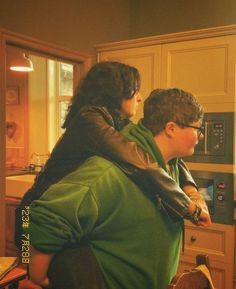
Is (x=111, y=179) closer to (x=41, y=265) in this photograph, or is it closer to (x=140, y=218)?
(x=140, y=218)

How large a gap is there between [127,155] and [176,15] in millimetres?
1732

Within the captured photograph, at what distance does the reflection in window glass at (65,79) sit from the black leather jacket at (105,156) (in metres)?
0.30

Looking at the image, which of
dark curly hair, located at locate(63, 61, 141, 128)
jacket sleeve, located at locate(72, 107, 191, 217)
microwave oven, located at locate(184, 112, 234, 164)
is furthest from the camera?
microwave oven, located at locate(184, 112, 234, 164)

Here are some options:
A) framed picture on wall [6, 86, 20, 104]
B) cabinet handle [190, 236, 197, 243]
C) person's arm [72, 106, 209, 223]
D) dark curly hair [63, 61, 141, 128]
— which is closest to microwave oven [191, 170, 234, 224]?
cabinet handle [190, 236, 197, 243]

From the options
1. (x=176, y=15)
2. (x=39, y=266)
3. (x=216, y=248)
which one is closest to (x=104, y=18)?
(x=176, y=15)

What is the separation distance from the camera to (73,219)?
1008mm

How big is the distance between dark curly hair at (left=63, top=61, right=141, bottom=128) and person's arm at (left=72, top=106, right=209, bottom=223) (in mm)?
28

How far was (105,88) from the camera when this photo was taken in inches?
47.2

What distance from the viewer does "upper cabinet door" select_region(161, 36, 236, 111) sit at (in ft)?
6.40

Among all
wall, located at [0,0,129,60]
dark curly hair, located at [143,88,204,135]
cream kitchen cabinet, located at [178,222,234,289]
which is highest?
wall, located at [0,0,129,60]

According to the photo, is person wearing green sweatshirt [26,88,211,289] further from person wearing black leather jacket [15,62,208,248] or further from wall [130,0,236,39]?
wall [130,0,236,39]

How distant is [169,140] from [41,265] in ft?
1.73

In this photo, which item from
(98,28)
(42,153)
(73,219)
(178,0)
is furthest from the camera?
(178,0)

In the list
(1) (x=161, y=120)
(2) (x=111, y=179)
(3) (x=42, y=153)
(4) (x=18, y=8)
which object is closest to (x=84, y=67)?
(4) (x=18, y=8)
